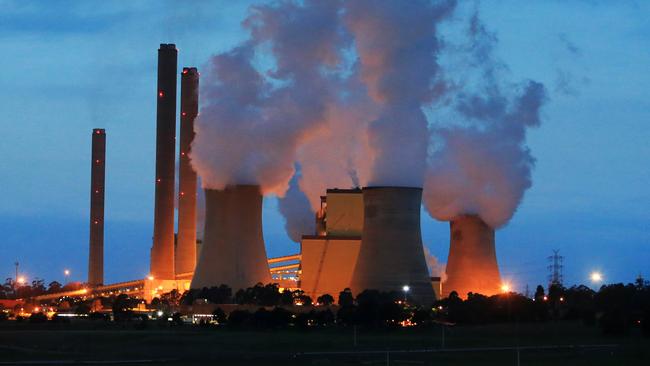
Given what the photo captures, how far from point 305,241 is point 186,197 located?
19.6m

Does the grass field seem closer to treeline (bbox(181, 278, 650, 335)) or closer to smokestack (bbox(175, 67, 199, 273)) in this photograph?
treeline (bbox(181, 278, 650, 335))

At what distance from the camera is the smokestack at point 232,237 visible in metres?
64.9

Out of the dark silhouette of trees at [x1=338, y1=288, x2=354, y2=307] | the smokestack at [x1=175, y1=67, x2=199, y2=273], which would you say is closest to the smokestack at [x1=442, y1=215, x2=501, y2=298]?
the dark silhouette of trees at [x1=338, y1=288, x2=354, y2=307]

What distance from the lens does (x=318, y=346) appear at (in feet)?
159

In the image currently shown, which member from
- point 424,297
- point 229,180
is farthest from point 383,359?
point 229,180

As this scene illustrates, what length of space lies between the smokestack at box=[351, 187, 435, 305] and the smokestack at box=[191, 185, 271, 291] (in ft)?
23.8

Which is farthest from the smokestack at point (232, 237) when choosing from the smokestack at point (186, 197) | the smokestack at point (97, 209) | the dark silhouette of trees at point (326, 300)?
the smokestack at point (97, 209)

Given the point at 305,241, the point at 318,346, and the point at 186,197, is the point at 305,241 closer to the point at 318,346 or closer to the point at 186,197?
the point at 186,197

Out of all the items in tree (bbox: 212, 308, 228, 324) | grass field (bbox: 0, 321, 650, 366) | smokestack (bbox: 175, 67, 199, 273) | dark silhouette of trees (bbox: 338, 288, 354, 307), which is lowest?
grass field (bbox: 0, 321, 650, 366)

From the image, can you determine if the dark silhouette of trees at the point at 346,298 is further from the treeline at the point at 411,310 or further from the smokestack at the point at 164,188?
the smokestack at the point at 164,188

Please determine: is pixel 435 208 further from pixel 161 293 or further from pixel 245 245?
pixel 161 293

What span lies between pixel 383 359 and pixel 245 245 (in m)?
25.0

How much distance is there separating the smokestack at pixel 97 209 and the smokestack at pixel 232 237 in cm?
3372

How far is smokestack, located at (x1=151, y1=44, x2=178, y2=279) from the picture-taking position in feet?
287
